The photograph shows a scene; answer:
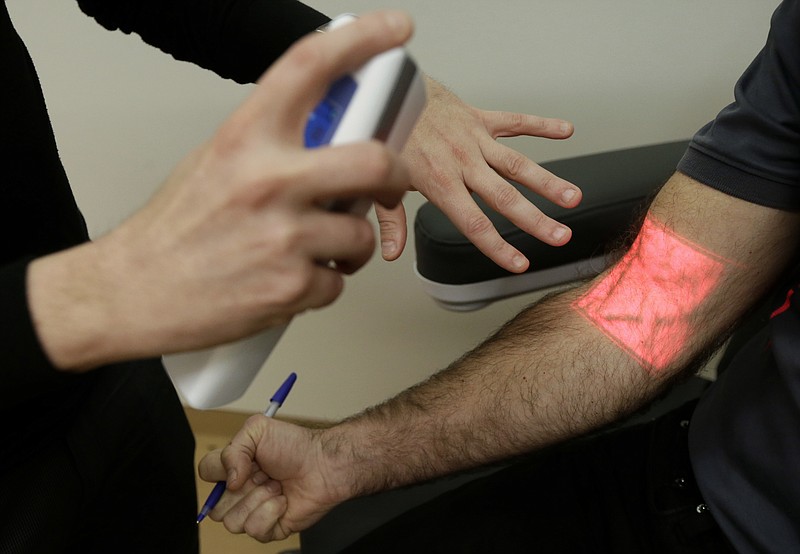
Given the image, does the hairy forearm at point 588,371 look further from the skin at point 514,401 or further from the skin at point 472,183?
the skin at point 472,183

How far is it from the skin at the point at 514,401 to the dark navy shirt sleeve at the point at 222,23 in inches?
16.4

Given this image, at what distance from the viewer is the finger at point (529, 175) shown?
77 centimetres

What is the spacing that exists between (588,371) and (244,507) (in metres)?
0.42

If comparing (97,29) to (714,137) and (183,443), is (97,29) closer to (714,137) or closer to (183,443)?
(183,443)

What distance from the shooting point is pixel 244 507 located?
767mm

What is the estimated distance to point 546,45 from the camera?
3.55 feet

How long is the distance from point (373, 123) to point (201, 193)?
110mm

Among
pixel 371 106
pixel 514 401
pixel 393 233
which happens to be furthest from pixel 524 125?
pixel 371 106

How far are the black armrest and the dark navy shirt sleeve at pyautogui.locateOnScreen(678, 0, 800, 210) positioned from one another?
0.11m

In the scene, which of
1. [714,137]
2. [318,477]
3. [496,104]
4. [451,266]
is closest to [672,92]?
[496,104]

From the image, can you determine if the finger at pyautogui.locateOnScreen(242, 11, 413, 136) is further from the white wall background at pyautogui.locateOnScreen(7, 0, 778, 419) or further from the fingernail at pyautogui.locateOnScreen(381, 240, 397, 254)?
the white wall background at pyautogui.locateOnScreen(7, 0, 778, 419)

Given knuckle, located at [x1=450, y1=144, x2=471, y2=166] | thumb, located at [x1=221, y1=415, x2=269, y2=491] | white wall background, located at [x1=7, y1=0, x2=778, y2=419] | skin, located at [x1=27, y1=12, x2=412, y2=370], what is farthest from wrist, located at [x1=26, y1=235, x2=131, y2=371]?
white wall background, located at [x1=7, y1=0, x2=778, y2=419]

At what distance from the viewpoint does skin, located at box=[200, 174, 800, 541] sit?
2.55ft

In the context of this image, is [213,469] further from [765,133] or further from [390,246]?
[765,133]
